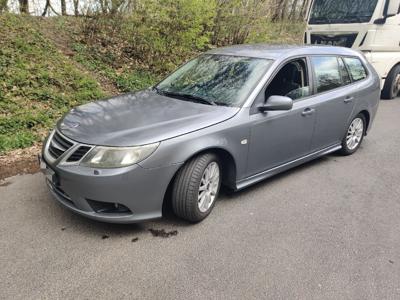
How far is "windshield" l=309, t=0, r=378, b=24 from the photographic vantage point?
8.31 metres

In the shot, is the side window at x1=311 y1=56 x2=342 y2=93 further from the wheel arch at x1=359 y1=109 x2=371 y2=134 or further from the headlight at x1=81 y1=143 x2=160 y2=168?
the headlight at x1=81 y1=143 x2=160 y2=168

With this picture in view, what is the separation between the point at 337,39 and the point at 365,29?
675 millimetres

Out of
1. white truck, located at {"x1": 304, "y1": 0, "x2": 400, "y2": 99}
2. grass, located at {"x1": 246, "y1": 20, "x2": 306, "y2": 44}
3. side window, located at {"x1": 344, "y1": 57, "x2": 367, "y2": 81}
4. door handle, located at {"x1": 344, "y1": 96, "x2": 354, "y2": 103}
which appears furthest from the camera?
grass, located at {"x1": 246, "y1": 20, "x2": 306, "y2": 44}

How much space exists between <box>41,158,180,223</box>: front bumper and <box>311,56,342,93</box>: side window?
234 cm

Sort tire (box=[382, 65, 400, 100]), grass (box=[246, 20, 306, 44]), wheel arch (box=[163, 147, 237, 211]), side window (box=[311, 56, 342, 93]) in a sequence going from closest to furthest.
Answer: wheel arch (box=[163, 147, 237, 211]) → side window (box=[311, 56, 342, 93]) → tire (box=[382, 65, 400, 100]) → grass (box=[246, 20, 306, 44])

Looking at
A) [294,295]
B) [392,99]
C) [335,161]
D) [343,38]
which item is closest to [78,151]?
[294,295]

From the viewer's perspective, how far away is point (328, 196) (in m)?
4.02

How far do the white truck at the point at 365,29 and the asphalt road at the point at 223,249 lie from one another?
552cm

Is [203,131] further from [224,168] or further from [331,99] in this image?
[331,99]

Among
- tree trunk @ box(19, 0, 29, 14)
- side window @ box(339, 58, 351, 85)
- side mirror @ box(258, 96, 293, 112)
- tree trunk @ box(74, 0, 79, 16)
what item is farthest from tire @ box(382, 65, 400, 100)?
tree trunk @ box(19, 0, 29, 14)

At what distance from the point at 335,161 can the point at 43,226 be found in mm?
3799

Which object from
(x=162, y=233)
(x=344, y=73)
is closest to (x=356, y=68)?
(x=344, y=73)

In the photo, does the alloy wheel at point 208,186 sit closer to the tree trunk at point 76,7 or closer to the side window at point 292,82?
the side window at point 292,82

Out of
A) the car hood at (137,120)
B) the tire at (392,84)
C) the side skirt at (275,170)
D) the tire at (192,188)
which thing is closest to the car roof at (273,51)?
the car hood at (137,120)
